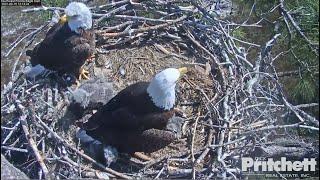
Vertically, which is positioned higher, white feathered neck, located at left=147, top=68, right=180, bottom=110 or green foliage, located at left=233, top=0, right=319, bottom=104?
green foliage, located at left=233, top=0, right=319, bottom=104

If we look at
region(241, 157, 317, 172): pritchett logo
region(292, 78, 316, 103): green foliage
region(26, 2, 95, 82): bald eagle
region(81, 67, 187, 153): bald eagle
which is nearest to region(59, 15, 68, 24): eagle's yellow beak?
region(26, 2, 95, 82): bald eagle

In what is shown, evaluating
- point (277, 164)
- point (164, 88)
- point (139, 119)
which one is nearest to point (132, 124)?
point (139, 119)

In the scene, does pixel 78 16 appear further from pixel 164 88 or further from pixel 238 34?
pixel 238 34

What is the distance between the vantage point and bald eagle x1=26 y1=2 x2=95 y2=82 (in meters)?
3.10

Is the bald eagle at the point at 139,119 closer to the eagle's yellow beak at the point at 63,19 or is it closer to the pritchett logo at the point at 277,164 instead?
the pritchett logo at the point at 277,164

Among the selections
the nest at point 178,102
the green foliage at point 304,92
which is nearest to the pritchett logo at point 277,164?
the nest at point 178,102

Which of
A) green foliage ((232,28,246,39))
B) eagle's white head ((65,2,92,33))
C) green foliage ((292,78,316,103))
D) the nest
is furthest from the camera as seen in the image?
green foliage ((232,28,246,39))

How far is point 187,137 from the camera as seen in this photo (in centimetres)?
314

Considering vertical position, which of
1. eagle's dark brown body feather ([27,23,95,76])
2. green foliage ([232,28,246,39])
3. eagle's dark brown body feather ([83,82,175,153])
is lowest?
eagle's dark brown body feather ([83,82,175,153])

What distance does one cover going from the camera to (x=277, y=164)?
299 cm

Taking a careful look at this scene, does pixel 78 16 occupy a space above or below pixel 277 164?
above

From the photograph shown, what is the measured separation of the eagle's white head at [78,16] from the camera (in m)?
3.03

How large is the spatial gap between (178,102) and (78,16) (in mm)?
760

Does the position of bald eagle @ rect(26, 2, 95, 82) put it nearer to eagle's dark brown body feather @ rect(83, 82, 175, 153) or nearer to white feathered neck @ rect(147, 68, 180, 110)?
eagle's dark brown body feather @ rect(83, 82, 175, 153)
